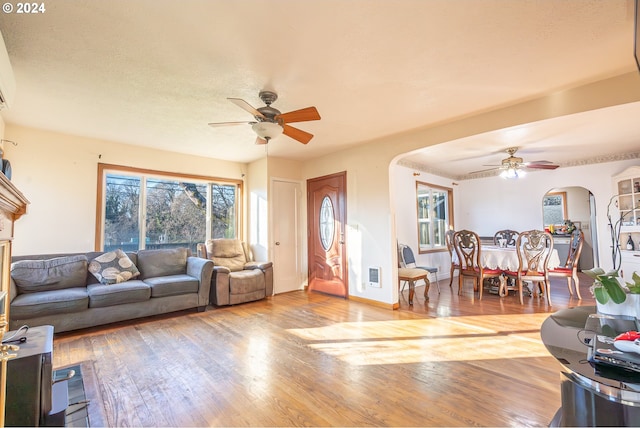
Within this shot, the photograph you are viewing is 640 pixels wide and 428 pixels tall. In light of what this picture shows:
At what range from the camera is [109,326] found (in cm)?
337

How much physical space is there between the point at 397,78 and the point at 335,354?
2.58 m

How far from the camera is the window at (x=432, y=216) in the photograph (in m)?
6.09

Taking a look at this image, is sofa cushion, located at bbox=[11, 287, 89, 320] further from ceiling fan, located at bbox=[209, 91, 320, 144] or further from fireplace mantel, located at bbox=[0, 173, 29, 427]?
ceiling fan, located at bbox=[209, 91, 320, 144]

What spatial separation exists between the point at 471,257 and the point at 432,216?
5.56ft

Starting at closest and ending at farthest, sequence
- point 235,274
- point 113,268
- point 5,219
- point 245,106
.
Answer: point 5,219
point 245,106
point 113,268
point 235,274

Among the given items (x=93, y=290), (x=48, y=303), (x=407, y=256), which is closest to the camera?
(x=48, y=303)

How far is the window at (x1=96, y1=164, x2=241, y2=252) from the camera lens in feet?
14.1

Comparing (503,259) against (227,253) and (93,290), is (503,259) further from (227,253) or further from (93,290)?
(93,290)

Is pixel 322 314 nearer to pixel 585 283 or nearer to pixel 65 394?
pixel 65 394

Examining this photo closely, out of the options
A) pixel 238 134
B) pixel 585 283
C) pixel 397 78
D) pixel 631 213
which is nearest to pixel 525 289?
pixel 585 283

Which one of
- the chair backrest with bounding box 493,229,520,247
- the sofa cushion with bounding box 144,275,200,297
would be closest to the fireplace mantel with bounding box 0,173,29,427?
the sofa cushion with bounding box 144,275,200,297

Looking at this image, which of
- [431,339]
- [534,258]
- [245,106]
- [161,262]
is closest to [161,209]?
[161,262]

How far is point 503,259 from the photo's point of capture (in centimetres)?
451

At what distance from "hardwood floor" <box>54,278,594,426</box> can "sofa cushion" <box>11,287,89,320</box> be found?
0.32 meters
